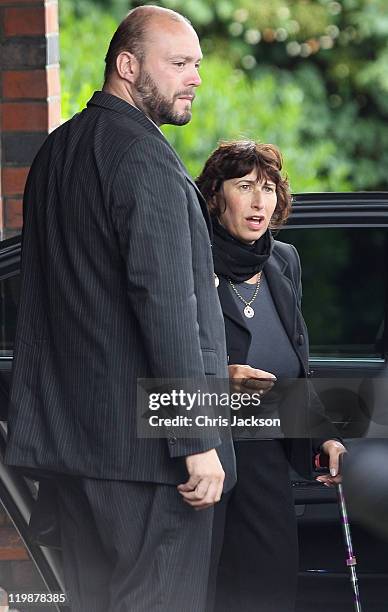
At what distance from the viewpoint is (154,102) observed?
304 cm

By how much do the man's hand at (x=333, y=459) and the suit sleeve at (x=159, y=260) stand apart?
1.64 ft

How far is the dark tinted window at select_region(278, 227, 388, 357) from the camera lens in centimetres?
446

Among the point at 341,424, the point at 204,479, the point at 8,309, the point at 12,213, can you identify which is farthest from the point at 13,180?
the point at 204,479

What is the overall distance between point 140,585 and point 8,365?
1.05 m

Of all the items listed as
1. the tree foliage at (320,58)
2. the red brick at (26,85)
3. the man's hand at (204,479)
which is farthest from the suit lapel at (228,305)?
the tree foliage at (320,58)

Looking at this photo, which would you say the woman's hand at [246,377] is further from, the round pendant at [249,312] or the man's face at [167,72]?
the man's face at [167,72]

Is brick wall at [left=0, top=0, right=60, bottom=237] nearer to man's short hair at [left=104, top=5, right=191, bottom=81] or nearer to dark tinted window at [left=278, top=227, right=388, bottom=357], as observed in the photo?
dark tinted window at [left=278, top=227, right=388, bottom=357]

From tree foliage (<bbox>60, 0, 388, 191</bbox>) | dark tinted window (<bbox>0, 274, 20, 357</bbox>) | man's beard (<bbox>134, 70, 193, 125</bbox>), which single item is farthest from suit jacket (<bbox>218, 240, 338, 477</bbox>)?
tree foliage (<bbox>60, 0, 388, 191</bbox>)

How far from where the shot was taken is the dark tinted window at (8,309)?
13.0 ft

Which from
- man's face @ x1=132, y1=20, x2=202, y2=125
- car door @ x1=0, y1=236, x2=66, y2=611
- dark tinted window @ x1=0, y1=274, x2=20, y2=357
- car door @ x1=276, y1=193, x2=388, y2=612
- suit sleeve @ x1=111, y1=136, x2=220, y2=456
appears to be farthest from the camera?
dark tinted window @ x1=0, y1=274, x2=20, y2=357

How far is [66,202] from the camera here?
300cm

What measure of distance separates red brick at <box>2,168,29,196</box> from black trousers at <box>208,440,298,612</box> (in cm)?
198

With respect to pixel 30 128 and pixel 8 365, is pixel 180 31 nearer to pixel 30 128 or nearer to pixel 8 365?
pixel 8 365

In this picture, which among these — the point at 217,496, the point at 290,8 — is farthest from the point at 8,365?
the point at 290,8
